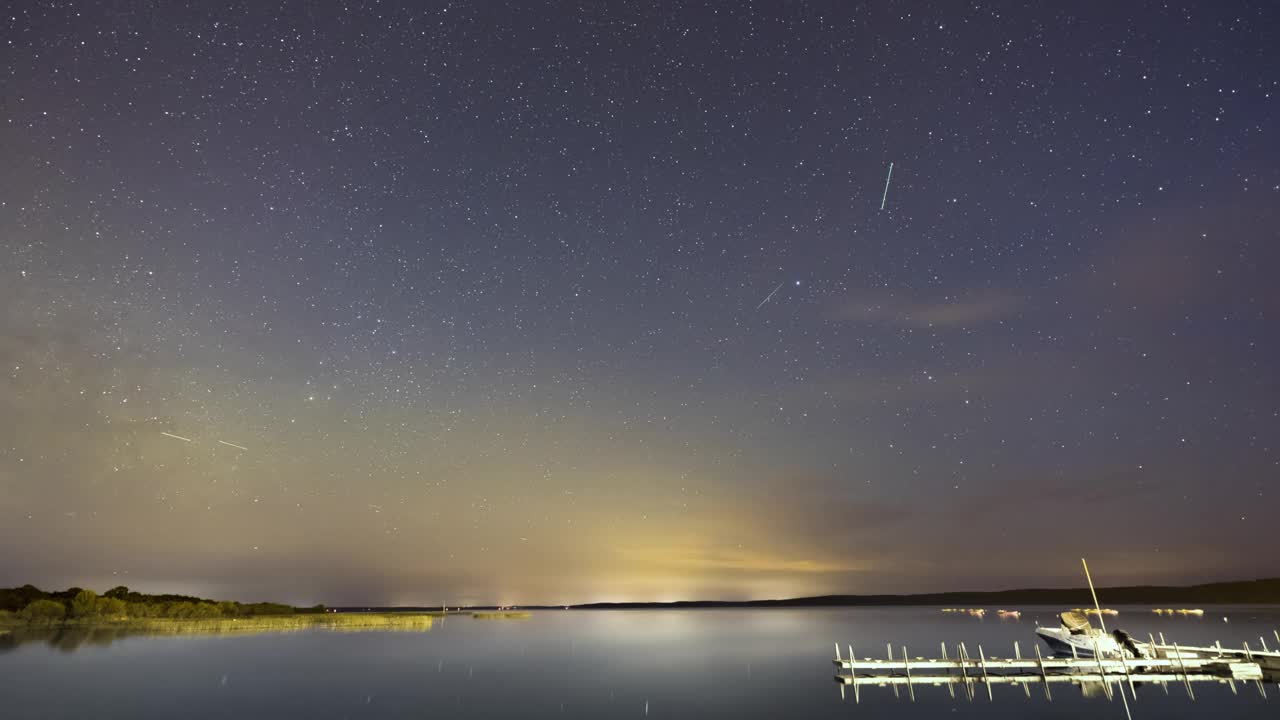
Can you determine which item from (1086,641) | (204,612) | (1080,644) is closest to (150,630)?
(204,612)

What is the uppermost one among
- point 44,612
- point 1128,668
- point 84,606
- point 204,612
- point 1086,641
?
point 84,606

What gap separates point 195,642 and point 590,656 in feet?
176

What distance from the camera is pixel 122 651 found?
7388cm

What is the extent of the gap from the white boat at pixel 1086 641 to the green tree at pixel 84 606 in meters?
145

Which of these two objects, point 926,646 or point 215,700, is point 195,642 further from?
point 926,646

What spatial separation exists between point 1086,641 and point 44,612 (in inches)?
5748

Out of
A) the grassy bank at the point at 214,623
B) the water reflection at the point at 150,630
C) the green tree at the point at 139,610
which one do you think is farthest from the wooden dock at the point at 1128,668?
the green tree at the point at 139,610

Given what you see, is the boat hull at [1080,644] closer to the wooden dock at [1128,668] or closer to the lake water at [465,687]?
the wooden dock at [1128,668]

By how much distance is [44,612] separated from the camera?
112 m

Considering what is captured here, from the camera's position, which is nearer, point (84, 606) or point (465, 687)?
point (465, 687)

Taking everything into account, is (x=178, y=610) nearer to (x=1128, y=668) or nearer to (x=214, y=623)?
(x=214, y=623)

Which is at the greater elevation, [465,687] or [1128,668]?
[1128,668]

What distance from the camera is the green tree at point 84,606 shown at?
387 feet

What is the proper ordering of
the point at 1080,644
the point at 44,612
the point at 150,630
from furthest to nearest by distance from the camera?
the point at 44,612
the point at 150,630
the point at 1080,644
